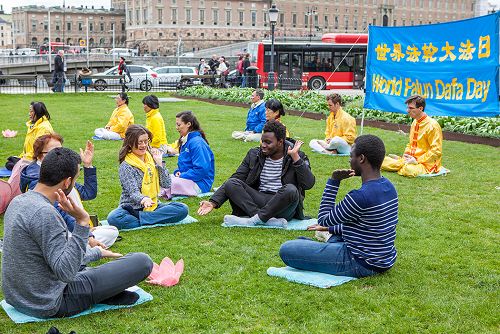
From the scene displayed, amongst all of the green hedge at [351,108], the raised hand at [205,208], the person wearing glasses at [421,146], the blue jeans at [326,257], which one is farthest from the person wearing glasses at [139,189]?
the green hedge at [351,108]

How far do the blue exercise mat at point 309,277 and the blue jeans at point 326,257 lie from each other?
0.13ft

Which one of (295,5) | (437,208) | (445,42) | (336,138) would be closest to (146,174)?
(437,208)

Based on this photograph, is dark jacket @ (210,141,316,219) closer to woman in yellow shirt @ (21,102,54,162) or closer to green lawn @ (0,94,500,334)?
green lawn @ (0,94,500,334)

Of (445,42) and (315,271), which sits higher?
(445,42)

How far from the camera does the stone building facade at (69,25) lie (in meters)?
124

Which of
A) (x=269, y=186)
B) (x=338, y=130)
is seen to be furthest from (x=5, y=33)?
(x=269, y=186)

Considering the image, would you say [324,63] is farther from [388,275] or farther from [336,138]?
[388,275]

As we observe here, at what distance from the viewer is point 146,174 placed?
706 cm

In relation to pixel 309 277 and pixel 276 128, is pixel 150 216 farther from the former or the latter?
pixel 309 277

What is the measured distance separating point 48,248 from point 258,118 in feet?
31.8

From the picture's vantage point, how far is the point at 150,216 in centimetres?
713

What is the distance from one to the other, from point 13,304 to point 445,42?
30.0 feet

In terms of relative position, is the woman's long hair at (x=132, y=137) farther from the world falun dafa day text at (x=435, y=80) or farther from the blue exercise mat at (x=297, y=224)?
Result: the world falun dafa day text at (x=435, y=80)

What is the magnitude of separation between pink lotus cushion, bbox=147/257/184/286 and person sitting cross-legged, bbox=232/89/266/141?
304 inches
